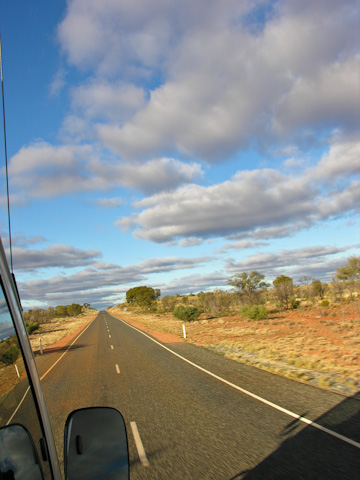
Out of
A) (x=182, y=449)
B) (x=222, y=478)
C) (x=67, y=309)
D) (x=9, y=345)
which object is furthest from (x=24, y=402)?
(x=67, y=309)

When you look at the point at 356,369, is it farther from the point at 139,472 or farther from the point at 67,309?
the point at 67,309

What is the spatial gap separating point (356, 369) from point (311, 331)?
1142 centimetres

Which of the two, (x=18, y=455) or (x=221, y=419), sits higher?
(x=18, y=455)

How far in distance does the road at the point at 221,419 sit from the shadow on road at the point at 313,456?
0.04 ft

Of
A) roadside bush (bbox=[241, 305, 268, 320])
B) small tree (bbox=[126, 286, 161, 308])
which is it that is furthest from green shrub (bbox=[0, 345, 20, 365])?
small tree (bbox=[126, 286, 161, 308])

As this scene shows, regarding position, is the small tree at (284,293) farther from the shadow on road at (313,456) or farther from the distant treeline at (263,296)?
the shadow on road at (313,456)

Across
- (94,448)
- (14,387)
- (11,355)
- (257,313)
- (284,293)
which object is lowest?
(257,313)

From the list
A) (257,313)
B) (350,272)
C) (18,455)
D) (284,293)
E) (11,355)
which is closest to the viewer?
(18,455)

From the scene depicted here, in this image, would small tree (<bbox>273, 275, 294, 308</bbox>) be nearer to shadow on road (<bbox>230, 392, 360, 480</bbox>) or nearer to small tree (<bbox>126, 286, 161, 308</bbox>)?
shadow on road (<bbox>230, 392, 360, 480</bbox>)

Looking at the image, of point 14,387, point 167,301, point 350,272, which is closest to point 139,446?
point 14,387

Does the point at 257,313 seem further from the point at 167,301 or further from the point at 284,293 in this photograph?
the point at 167,301

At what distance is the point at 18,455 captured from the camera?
55.7 inches

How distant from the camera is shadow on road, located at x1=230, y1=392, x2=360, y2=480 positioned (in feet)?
14.9

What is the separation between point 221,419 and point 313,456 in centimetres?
233
